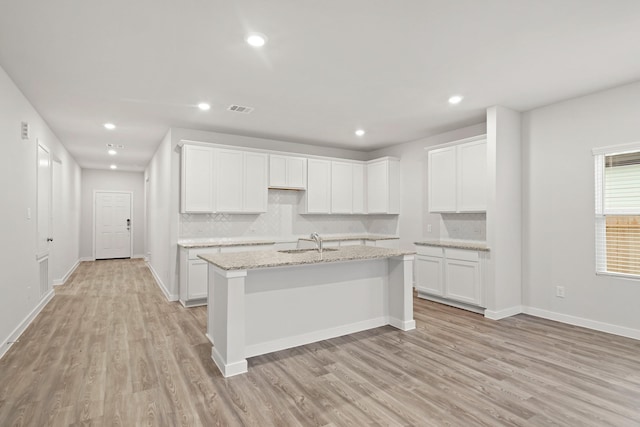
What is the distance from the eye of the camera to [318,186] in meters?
6.45

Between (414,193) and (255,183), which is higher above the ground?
(255,183)

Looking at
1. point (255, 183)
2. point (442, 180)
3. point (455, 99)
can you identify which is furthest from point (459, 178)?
point (255, 183)

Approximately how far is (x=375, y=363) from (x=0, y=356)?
3.36 metres

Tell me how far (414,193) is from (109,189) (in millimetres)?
8939

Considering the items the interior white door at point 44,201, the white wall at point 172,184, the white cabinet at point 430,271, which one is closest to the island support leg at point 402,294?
the white cabinet at point 430,271

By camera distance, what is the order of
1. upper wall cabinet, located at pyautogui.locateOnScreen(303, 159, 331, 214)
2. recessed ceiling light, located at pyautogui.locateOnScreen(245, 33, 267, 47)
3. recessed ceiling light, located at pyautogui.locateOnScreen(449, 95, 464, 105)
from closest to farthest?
recessed ceiling light, located at pyautogui.locateOnScreen(245, 33, 267, 47), recessed ceiling light, located at pyautogui.locateOnScreen(449, 95, 464, 105), upper wall cabinet, located at pyautogui.locateOnScreen(303, 159, 331, 214)

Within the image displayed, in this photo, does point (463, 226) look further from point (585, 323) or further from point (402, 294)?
point (402, 294)

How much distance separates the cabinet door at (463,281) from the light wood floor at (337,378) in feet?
1.42

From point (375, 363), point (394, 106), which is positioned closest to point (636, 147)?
point (394, 106)

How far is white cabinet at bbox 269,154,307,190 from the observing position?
5930mm

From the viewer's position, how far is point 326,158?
6.54 meters

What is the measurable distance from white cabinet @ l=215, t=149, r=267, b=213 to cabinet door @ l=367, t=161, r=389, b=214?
2.19 m

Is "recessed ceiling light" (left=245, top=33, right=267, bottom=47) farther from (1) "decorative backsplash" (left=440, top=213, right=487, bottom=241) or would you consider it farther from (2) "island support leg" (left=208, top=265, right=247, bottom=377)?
(1) "decorative backsplash" (left=440, top=213, right=487, bottom=241)

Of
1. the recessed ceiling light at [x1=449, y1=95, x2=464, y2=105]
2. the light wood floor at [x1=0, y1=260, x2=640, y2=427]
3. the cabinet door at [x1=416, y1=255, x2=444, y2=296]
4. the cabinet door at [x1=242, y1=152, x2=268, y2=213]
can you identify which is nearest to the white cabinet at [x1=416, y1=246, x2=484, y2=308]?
the cabinet door at [x1=416, y1=255, x2=444, y2=296]
